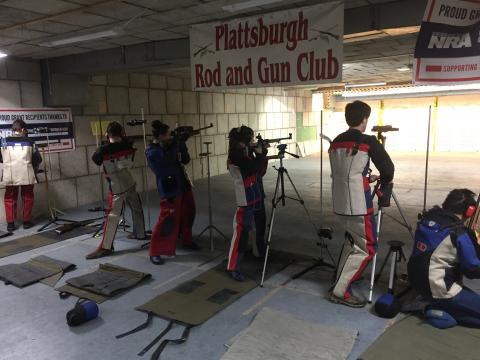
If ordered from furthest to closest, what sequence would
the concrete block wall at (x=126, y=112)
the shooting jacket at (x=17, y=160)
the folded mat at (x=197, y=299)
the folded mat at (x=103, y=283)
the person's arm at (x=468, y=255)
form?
1. the concrete block wall at (x=126, y=112)
2. the shooting jacket at (x=17, y=160)
3. the folded mat at (x=103, y=283)
4. the folded mat at (x=197, y=299)
5. the person's arm at (x=468, y=255)

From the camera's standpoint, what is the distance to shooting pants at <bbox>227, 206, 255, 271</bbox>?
3.33 metres

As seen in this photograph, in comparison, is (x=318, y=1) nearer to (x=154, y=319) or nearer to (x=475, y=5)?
(x=475, y=5)

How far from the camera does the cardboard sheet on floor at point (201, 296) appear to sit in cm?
282

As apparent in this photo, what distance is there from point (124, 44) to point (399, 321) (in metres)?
4.31

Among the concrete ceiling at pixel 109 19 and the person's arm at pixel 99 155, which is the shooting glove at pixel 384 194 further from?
the person's arm at pixel 99 155

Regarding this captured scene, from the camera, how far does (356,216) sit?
279cm

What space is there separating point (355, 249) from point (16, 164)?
14.5 feet

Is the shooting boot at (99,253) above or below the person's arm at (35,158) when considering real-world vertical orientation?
below

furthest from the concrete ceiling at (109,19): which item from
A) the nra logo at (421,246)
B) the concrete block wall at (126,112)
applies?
the nra logo at (421,246)

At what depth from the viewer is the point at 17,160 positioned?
16.6ft

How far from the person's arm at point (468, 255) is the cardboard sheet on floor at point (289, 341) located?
2.58 feet

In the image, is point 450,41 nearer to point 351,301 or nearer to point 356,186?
point 356,186

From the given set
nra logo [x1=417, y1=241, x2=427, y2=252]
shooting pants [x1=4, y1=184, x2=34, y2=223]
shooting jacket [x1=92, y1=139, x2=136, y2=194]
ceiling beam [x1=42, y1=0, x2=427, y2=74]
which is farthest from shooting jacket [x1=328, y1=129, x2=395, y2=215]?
shooting pants [x1=4, y1=184, x2=34, y2=223]

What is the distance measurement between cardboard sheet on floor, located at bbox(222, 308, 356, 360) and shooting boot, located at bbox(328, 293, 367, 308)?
360 millimetres
